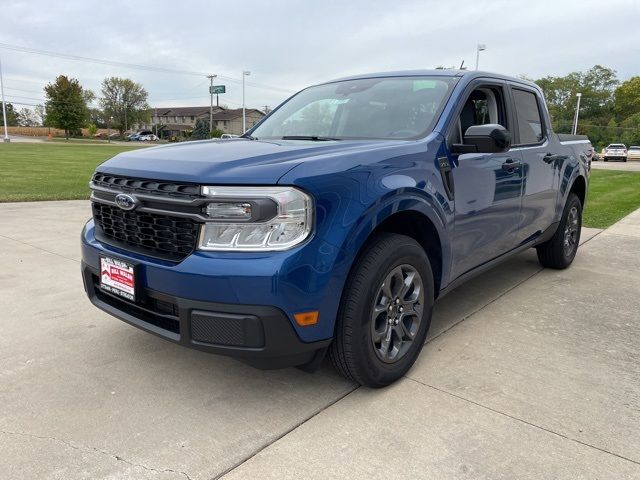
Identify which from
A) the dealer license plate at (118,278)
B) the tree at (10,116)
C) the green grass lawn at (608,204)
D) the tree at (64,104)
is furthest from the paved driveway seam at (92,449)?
the tree at (10,116)

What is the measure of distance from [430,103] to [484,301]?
1.83 m

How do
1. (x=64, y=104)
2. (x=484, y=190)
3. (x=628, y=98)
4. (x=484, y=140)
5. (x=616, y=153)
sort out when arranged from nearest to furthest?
1. (x=484, y=140)
2. (x=484, y=190)
3. (x=616, y=153)
4. (x=64, y=104)
5. (x=628, y=98)

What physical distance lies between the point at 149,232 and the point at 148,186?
0.73ft

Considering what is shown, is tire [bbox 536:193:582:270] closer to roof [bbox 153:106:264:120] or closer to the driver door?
the driver door

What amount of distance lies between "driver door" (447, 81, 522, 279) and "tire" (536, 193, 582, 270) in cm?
126

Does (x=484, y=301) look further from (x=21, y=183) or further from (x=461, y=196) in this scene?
(x=21, y=183)

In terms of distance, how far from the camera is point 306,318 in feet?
7.36

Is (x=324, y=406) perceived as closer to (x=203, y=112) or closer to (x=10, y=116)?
(x=203, y=112)

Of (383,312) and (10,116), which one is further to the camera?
(10,116)

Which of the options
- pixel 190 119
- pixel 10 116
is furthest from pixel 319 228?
pixel 10 116

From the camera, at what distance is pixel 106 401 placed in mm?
2576

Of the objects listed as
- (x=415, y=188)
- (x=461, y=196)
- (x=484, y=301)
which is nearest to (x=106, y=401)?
(x=415, y=188)

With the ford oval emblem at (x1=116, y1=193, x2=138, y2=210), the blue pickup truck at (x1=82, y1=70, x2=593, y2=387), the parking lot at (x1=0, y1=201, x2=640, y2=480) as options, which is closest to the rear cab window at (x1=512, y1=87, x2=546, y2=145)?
the blue pickup truck at (x1=82, y1=70, x2=593, y2=387)

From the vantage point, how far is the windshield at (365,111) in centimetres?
319
